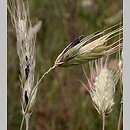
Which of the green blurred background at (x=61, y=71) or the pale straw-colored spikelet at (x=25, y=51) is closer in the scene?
the pale straw-colored spikelet at (x=25, y=51)

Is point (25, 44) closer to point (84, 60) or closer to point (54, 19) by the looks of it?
point (84, 60)

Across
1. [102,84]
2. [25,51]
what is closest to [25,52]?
[25,51]

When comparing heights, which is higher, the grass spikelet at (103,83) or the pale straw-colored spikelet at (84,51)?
the pale straw-colored spikelet at (84,51)

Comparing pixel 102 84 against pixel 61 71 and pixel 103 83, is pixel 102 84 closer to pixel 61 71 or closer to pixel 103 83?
pixel 103 83

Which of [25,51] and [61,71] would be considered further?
[61,71]
